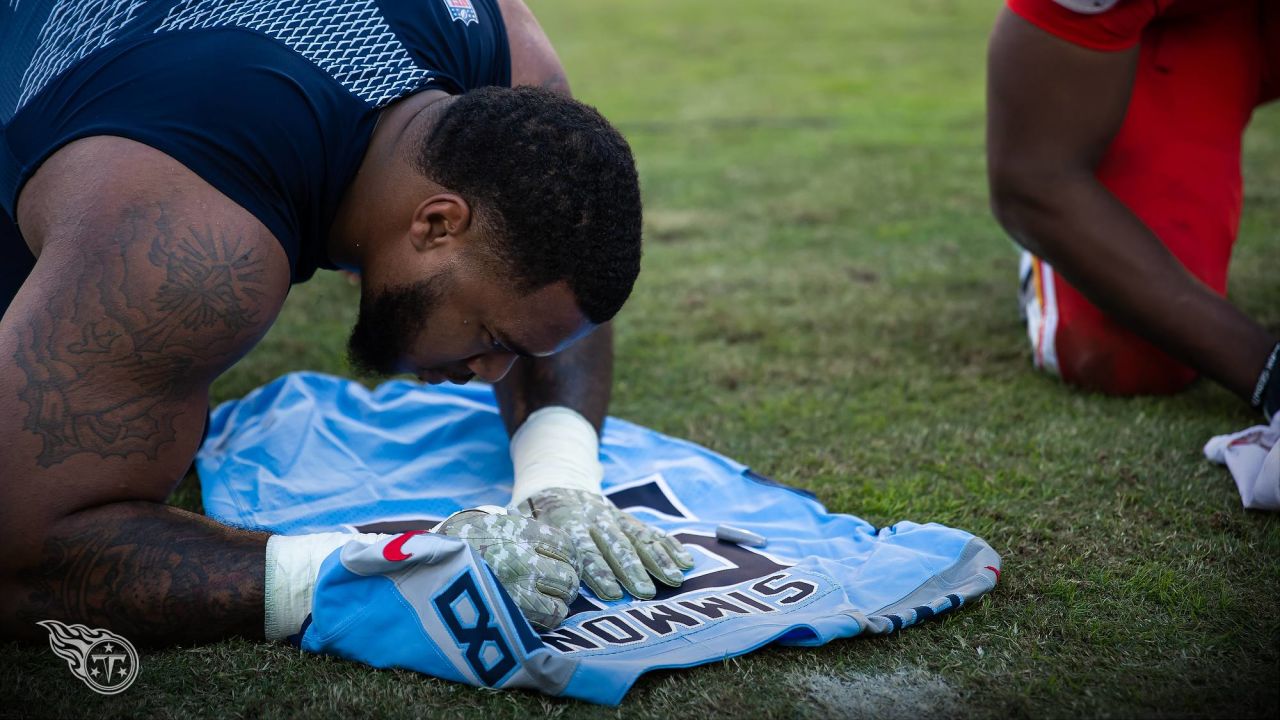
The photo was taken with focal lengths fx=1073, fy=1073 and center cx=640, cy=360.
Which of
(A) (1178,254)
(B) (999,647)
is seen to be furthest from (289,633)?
(A) (1178,254)

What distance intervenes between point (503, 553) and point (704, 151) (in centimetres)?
540

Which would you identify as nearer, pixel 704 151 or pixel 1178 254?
pixel 1178 254

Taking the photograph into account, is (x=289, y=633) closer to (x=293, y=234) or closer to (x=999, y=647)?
(x=293, y=234)

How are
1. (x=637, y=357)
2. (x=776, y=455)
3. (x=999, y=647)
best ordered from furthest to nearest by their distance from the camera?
(x=637, y=357) < (x=776, y=455) < (x=999, y=647)

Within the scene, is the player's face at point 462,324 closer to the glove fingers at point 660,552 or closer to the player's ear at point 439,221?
the player's ear at point 439,221

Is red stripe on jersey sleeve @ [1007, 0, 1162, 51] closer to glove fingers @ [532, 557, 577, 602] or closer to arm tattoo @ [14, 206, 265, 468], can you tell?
glove fingers @ [532, 557, 577, 602]

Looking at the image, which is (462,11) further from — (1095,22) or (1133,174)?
(1133,174)

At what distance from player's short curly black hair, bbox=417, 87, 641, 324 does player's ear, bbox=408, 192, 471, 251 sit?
25 mm

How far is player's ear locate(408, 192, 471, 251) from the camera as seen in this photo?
199cm

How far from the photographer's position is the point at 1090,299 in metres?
3.06

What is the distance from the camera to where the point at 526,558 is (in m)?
1.91

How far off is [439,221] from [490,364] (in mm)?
317

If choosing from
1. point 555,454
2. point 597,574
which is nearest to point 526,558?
point 597,574

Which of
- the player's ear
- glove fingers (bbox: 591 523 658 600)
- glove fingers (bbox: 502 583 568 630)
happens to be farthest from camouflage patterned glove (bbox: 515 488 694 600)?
the player's ear
